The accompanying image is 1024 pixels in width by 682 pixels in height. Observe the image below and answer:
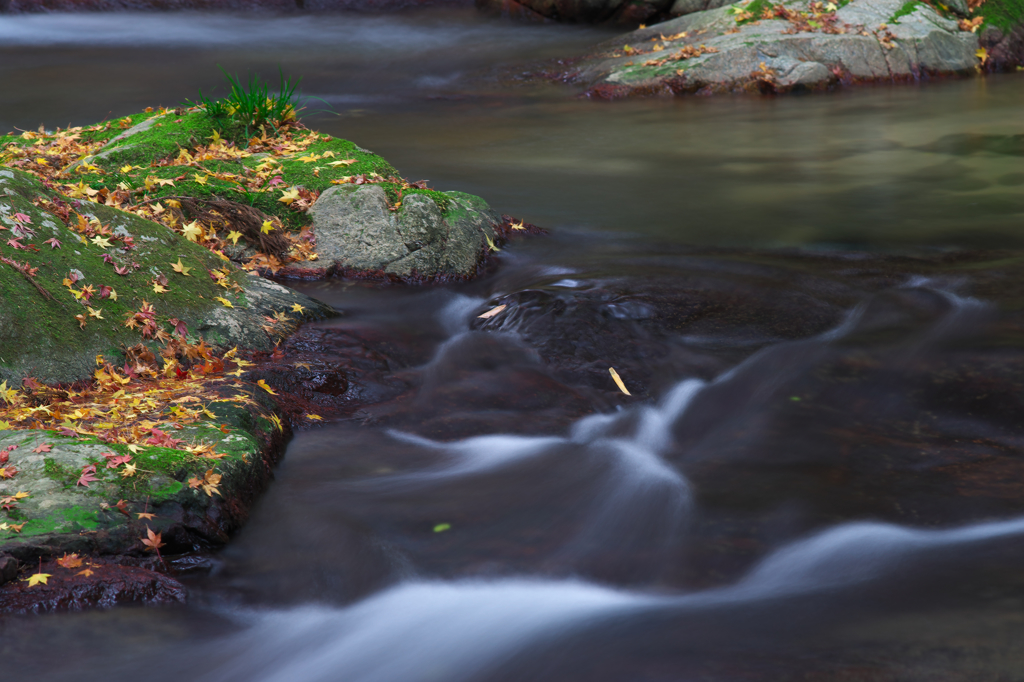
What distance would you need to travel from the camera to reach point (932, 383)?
4.71 m

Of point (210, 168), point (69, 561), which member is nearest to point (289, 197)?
point (210, 168)

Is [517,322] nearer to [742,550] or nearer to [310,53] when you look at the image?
[742,550]

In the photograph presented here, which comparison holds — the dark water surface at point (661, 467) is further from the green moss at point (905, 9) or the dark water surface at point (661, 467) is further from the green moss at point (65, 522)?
the green moss at point (905, 9)

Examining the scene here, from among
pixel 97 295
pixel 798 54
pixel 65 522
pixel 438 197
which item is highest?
pixel 798 54

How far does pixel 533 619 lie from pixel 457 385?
1977 millimetres

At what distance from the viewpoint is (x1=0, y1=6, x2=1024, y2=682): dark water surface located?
3033mm

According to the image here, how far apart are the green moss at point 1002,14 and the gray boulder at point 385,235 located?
45.0 ft

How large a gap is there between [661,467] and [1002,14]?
15656 mm

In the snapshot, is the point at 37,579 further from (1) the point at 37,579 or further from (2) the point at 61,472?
(2) the point at 61,472

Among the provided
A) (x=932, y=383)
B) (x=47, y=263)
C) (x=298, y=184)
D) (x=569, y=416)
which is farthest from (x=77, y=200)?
(x=932, y=383)

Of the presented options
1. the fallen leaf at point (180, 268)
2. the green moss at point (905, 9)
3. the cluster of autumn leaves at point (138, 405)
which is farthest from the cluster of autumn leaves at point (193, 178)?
the green moss at point (905, 9)

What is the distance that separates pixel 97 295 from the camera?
15.1ft

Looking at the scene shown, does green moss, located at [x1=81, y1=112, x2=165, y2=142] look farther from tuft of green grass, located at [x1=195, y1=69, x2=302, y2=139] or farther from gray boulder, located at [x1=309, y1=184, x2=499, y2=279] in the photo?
gray boulder, located at [x1=309, y1=184, x2=499, y2=279]

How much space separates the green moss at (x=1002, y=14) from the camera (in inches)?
603
